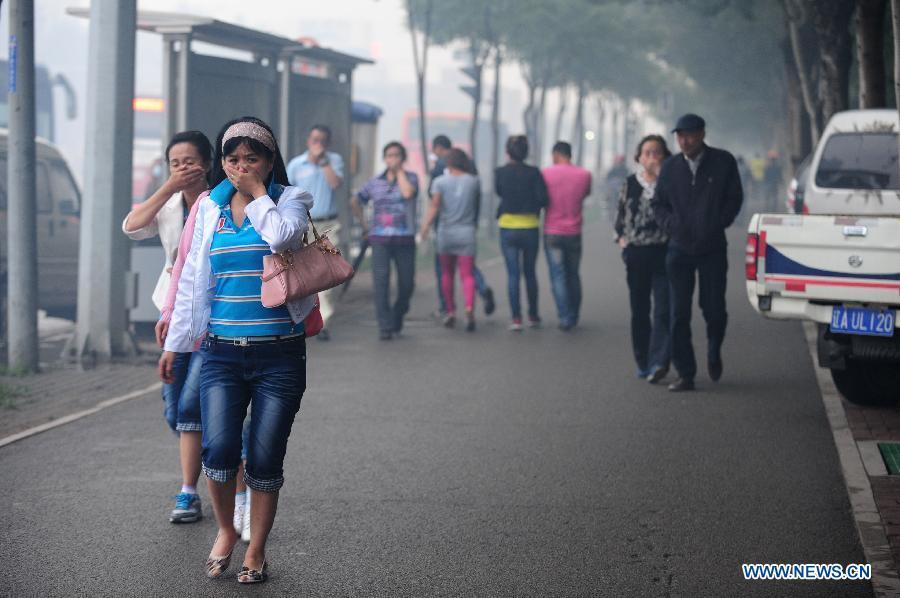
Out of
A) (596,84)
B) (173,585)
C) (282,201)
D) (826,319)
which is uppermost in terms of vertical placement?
(596,84)

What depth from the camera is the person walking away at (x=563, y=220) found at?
13.8m

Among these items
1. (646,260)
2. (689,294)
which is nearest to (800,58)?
(646,260)

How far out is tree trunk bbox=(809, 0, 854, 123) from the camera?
62.5 feet

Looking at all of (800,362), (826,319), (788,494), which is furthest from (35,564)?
(800,362)

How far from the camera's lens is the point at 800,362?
12.0 meters

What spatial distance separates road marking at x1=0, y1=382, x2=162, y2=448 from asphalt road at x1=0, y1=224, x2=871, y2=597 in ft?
0.28

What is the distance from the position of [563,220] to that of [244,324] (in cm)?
884

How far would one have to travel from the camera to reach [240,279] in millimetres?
5277

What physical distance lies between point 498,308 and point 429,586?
10921mm

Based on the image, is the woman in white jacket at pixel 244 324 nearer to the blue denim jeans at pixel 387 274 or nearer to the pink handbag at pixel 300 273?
the pink handbag at pixel 300 273

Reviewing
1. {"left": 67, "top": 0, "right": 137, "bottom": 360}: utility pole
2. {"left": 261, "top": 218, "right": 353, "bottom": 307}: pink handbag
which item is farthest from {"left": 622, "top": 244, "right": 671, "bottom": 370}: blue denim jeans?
{"left": 261, "top": 218, "right": 353, "bottom": 307}: pink handbag

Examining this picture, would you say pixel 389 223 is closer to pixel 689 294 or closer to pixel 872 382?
pixel 689 294

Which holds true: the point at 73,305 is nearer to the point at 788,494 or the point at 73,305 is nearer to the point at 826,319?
the point at 826,319

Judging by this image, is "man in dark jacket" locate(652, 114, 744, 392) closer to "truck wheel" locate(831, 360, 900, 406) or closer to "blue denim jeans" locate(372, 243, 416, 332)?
"truck wheel" locate(831, 360, 900, 406)
